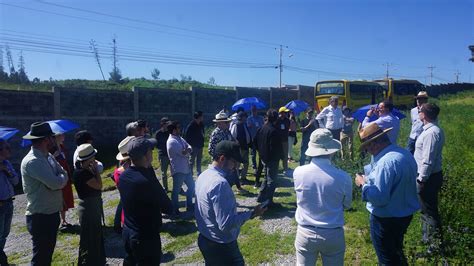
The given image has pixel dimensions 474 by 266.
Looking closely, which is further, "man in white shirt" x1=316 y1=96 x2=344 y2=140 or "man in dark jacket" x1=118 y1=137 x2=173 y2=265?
"man in white shirt" x1=316 y1=96 x2=344 y2=140

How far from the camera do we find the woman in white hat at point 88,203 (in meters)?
4.61

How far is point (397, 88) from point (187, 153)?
2547cm

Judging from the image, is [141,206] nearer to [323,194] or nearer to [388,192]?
[323,194]

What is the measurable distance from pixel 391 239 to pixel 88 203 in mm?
3458

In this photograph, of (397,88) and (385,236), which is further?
(397,88)

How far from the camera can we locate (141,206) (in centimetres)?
346

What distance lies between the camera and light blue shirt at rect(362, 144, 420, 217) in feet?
11.2

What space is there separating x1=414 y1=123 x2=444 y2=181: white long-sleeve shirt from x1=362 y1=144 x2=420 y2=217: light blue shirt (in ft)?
3.74

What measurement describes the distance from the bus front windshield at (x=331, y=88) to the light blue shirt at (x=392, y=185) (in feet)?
70.2

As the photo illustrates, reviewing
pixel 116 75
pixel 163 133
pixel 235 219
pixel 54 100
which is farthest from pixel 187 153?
pixel 116 75

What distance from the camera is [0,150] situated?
5.05m

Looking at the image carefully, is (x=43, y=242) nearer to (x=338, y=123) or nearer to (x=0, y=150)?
(x=0, y=150)

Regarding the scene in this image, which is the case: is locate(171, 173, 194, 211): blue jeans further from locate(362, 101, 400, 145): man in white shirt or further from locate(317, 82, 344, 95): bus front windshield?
locate(317, 82, 344, 95): bus front windshield

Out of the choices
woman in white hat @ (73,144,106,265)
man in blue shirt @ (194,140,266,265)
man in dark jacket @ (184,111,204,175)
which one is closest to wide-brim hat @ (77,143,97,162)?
woman in white hat @ (73,144,106,265)
